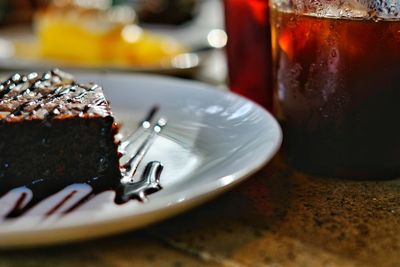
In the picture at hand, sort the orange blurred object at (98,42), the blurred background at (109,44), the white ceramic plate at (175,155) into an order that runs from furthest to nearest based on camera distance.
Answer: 1. the orange blurred object at (98,42)
2. the blurred background at (109,44)
3. the white ceramic plate at (175,155)

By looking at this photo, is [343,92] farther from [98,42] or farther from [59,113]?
[98,42]

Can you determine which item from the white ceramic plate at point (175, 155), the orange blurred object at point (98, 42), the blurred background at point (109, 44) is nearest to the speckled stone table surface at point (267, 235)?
the white ceramic plate at point (175, 155)

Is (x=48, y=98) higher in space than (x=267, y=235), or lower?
higher

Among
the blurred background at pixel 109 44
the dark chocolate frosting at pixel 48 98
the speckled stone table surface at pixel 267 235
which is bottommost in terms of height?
the speckled stone table surface at pixel 267 235

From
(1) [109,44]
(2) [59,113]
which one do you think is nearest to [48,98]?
(2) [59,113]

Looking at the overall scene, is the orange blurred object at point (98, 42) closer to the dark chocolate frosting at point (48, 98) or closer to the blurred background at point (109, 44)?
the blurred background at point (109, 44)

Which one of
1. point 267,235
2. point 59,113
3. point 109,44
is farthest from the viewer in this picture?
point 109,44
